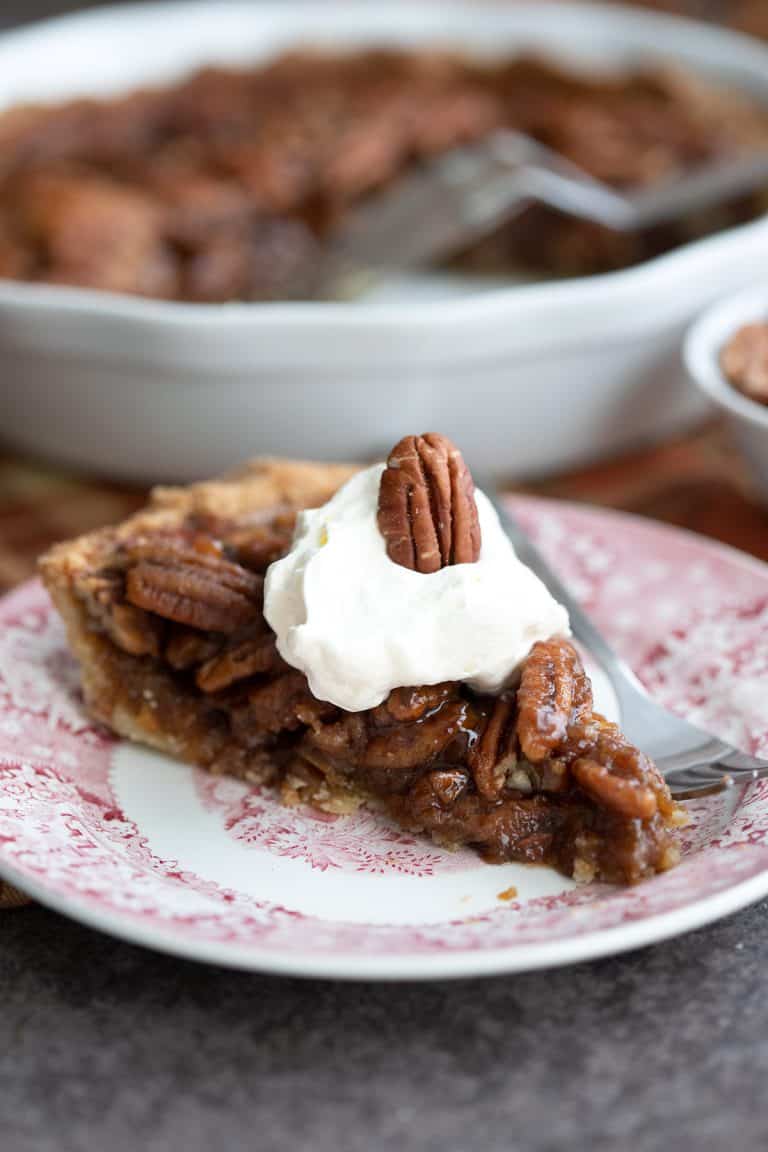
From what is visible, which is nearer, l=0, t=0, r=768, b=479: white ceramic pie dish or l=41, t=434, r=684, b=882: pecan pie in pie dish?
l=41, t=434, r=684, b=882: pecan pie in pie dish

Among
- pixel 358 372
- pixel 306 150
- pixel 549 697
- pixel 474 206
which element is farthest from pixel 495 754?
pixel 306 150

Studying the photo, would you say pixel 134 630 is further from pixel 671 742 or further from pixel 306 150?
pixel 306 150

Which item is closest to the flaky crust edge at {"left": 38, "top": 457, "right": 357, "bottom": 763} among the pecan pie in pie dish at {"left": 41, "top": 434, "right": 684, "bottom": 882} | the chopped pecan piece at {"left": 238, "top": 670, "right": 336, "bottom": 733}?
the pecan pie in pie dish at {"left": 41, "top": 434, "right": 684, "bottom": 882}

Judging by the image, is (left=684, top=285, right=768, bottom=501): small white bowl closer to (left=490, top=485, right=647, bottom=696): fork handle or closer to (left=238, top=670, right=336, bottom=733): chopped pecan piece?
(left=490, top=485, right=647, bottom=696): fork handle

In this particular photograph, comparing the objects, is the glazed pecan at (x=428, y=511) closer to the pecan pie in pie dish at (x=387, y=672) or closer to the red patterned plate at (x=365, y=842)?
the pecan pie in pie dish at (x=387, y=672)

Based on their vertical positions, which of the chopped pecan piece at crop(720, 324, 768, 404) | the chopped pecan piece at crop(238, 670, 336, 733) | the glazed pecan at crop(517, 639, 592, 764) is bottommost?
the chopped pecan piece at crop(238, 670, 336, 733)

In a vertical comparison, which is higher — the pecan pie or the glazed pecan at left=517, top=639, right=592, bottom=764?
the pecan pie

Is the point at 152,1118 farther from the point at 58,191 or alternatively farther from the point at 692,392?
the point at 58,191
